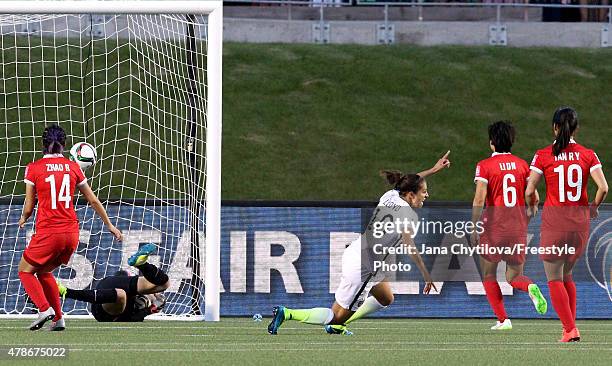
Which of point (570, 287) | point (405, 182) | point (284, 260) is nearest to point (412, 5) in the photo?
point (284, 260)

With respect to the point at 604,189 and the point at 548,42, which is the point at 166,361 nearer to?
the point at 604,189

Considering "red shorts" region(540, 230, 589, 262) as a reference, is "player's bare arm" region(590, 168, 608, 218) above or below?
above

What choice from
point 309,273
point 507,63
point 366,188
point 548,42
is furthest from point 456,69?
point 309,273

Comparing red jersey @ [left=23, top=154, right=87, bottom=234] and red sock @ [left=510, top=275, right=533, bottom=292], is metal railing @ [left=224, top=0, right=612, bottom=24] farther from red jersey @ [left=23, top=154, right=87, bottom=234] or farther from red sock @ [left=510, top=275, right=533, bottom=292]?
red jersey @ [left=23, top=154, right=87, bottom=234]

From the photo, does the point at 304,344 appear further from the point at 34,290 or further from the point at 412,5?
the point at 412,5

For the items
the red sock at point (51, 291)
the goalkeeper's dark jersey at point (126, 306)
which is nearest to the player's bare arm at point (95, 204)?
the red sock at point (51, 291)

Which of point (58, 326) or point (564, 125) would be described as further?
point (58, 326)

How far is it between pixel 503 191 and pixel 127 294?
3.95 m

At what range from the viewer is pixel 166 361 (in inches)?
372

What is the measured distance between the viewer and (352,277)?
12273mm

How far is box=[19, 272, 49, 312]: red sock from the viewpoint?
12.5 meters

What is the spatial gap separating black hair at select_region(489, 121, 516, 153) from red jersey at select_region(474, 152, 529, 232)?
0.25 ft

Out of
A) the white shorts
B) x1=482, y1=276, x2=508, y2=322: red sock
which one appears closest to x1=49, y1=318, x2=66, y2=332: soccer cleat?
the white shorts

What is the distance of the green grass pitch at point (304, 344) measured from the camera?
9.67m
